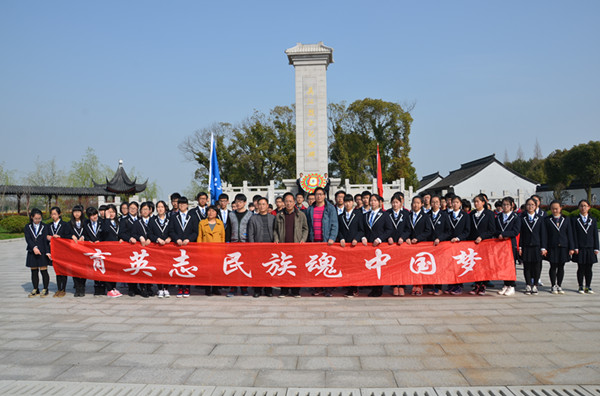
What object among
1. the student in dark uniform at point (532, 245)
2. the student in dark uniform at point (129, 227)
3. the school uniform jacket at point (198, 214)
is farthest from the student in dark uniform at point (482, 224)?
the student in dark uniform at point (129, 227)

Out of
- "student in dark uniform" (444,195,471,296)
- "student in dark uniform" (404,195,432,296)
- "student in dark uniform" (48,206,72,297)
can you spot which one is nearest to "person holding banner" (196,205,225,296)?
"student in dark uniform" (48,206,72,297)

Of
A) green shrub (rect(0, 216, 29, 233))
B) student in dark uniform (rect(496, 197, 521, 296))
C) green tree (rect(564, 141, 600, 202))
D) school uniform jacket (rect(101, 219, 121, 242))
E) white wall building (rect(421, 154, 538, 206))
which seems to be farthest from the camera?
white wall building (rect(421, 154, 538, 206))

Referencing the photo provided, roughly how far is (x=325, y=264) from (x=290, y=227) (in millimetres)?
791

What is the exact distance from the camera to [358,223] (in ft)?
21.2

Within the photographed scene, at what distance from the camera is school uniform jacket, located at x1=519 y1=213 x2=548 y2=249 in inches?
251

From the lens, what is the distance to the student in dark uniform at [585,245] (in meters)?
6.20

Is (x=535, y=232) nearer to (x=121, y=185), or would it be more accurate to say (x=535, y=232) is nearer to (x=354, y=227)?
(x=354, y=227)

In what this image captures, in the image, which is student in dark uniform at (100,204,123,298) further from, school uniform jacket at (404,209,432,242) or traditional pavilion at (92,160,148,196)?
traditional pavilion at (92,160,148,196)

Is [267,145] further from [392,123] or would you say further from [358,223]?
[358,223]

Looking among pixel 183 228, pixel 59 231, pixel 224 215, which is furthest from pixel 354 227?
pixel 59 231

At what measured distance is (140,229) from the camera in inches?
264

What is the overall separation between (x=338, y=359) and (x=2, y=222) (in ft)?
83.6

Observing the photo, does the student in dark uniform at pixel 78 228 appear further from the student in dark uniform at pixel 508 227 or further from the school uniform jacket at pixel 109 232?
the student in dark uniform at pixel 508 227

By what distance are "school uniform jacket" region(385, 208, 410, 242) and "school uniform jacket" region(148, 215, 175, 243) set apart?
346 centimetres
